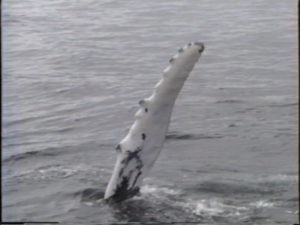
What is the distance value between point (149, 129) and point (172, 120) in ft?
14.1

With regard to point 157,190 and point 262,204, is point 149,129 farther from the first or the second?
point 262,204

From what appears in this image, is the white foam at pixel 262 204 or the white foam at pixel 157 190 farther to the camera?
the white foam at pixel 157 190

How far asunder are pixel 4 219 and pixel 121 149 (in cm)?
141

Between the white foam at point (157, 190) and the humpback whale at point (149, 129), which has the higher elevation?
the humpback whale at point (149, 129)

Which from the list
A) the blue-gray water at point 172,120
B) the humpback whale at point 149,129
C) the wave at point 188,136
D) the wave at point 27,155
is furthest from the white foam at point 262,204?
the wave at point 27,155

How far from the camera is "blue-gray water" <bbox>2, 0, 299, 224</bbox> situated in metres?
9.38

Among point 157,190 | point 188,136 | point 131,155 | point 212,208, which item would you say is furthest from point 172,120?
point 212,208

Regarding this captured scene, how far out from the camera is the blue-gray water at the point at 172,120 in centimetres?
938

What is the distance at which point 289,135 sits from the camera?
12.2 metres

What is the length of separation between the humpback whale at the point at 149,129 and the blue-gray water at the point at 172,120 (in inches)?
11.2

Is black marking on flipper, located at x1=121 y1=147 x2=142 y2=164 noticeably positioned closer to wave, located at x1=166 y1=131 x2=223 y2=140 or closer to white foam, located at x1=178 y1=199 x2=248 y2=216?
white foam, located at x1=178 y1=199 x2=248 y2=216

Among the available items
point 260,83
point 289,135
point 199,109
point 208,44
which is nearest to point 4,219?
point 289,135

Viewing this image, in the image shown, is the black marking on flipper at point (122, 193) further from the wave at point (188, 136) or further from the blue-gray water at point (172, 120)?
the wave at point (188, 136)

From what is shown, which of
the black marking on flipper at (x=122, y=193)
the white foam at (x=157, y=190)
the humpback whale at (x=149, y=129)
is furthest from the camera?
the white foam at (x=157, y=190)
